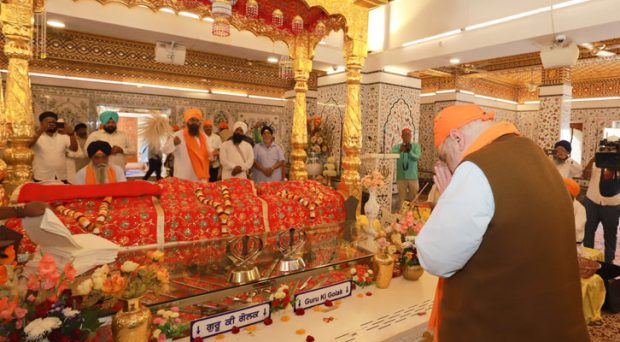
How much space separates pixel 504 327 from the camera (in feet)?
4.17

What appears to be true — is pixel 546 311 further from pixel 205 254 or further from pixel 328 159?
pixel 328 159

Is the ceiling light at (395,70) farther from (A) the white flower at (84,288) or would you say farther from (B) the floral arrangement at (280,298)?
(A) the white flower at (84,288)

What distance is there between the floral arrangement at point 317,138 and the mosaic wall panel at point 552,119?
418 cm

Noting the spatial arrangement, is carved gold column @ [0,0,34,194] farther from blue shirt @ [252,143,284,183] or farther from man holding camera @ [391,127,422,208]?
man holding camera @ [391,127,422,208]

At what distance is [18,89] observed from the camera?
2.97 meters

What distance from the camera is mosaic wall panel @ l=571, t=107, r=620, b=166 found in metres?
10.4

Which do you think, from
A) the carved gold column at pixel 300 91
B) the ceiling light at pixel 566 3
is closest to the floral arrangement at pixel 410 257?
the carved gold column at pixel 300 91

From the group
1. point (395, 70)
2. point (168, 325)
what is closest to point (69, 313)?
point (168, 325)

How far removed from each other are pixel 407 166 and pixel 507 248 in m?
5.99

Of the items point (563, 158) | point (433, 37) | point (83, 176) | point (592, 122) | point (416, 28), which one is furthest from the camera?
point (592, 122)

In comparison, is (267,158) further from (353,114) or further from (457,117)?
(457,117)

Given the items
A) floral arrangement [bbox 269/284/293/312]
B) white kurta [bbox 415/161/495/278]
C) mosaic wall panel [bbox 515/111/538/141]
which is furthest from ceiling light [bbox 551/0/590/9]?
mosaic wall panel [bbox 515/111/538/141]

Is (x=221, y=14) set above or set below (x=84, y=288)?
above

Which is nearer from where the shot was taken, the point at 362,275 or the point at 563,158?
the point at 362,275
